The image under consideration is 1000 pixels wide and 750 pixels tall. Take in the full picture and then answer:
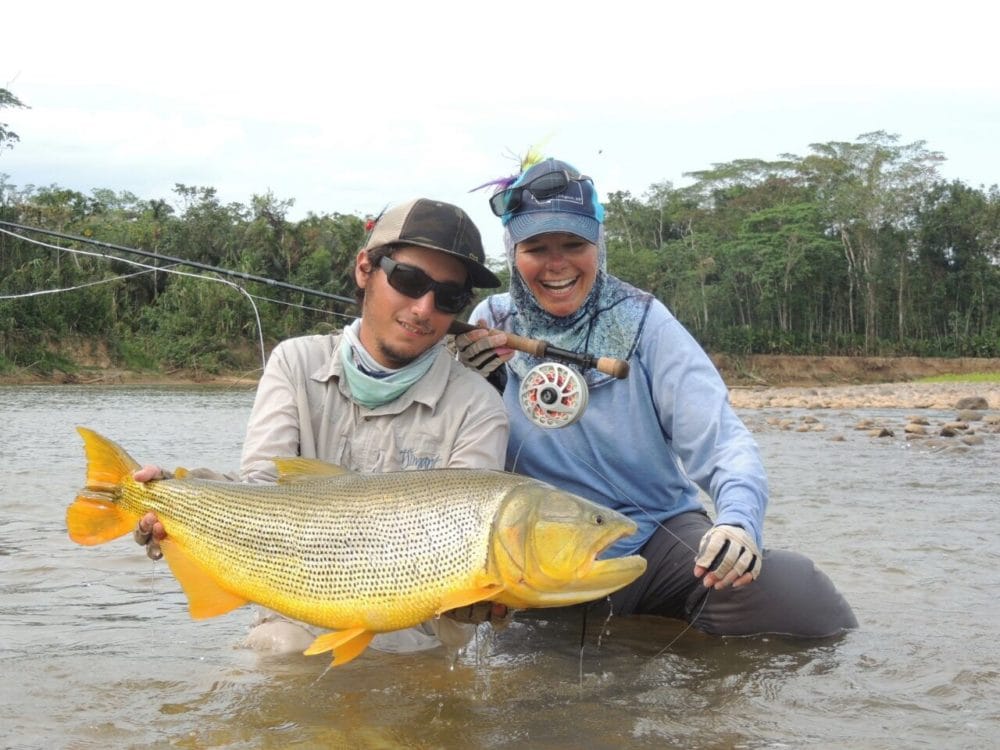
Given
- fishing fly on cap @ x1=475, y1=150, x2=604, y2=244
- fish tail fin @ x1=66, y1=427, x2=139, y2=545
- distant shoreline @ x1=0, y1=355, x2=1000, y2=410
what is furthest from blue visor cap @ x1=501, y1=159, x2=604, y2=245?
distant shoreline @ x1=0, y1=355, x2=1000, y2=410

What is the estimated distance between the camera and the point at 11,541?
6.79 metres

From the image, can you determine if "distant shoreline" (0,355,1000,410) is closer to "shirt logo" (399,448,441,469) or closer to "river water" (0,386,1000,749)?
"river water" (0,386,1000,749)

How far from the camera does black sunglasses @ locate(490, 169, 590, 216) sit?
4.28 metres

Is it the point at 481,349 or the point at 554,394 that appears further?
the point at 481,349

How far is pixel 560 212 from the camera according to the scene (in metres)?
4.25

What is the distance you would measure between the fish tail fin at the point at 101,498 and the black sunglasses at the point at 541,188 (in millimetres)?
1816

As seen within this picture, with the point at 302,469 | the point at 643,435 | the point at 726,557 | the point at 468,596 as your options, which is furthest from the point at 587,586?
the point at 643,435

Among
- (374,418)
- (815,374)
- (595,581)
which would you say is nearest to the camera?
(595,581)

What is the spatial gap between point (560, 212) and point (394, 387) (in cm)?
97

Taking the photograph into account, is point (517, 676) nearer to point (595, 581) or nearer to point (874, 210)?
point (595, 581)

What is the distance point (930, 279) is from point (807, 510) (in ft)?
175

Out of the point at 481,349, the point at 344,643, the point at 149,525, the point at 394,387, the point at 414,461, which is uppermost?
the point at 481,349

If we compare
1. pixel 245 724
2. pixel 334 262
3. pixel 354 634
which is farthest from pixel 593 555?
pixel 334 262

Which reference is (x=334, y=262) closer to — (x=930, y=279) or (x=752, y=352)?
(x=752, y=352)
